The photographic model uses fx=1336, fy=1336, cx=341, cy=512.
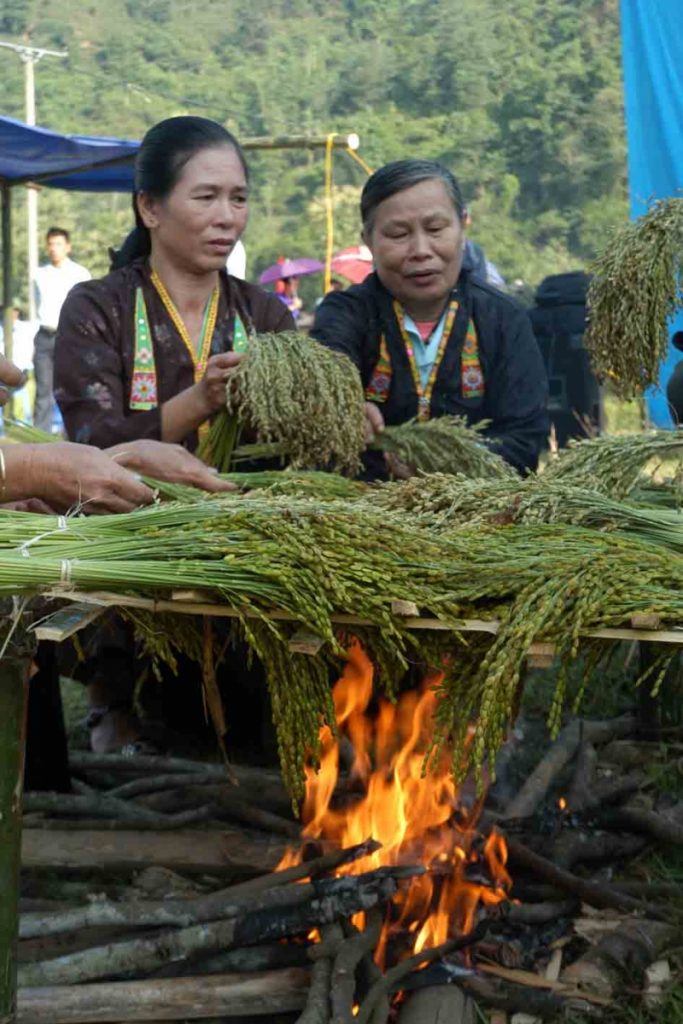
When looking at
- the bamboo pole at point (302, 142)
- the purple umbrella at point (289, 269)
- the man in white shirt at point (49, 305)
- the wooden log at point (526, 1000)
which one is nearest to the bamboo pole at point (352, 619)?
the wooden log at point (526, 1000)

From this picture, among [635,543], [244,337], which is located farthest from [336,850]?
[244,337]

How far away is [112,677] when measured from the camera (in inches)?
172

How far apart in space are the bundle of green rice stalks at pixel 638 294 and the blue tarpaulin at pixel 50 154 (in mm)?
4751

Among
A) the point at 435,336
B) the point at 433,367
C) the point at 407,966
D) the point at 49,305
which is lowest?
the point at 407,966

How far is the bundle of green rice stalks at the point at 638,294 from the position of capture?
340 centimetres

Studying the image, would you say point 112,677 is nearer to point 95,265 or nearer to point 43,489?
point 43,489

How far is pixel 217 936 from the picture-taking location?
2906 mm

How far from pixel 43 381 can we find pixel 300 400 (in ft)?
26.7

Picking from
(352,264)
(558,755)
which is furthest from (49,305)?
(558,755)

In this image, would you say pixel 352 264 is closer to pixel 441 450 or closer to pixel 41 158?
pixel 41 158

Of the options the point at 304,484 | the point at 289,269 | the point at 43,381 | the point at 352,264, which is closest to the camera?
the point at 304,484

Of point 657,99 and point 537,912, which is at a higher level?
point 657,99

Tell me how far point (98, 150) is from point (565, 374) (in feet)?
18.1

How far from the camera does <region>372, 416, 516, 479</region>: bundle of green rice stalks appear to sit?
12.2 ft
